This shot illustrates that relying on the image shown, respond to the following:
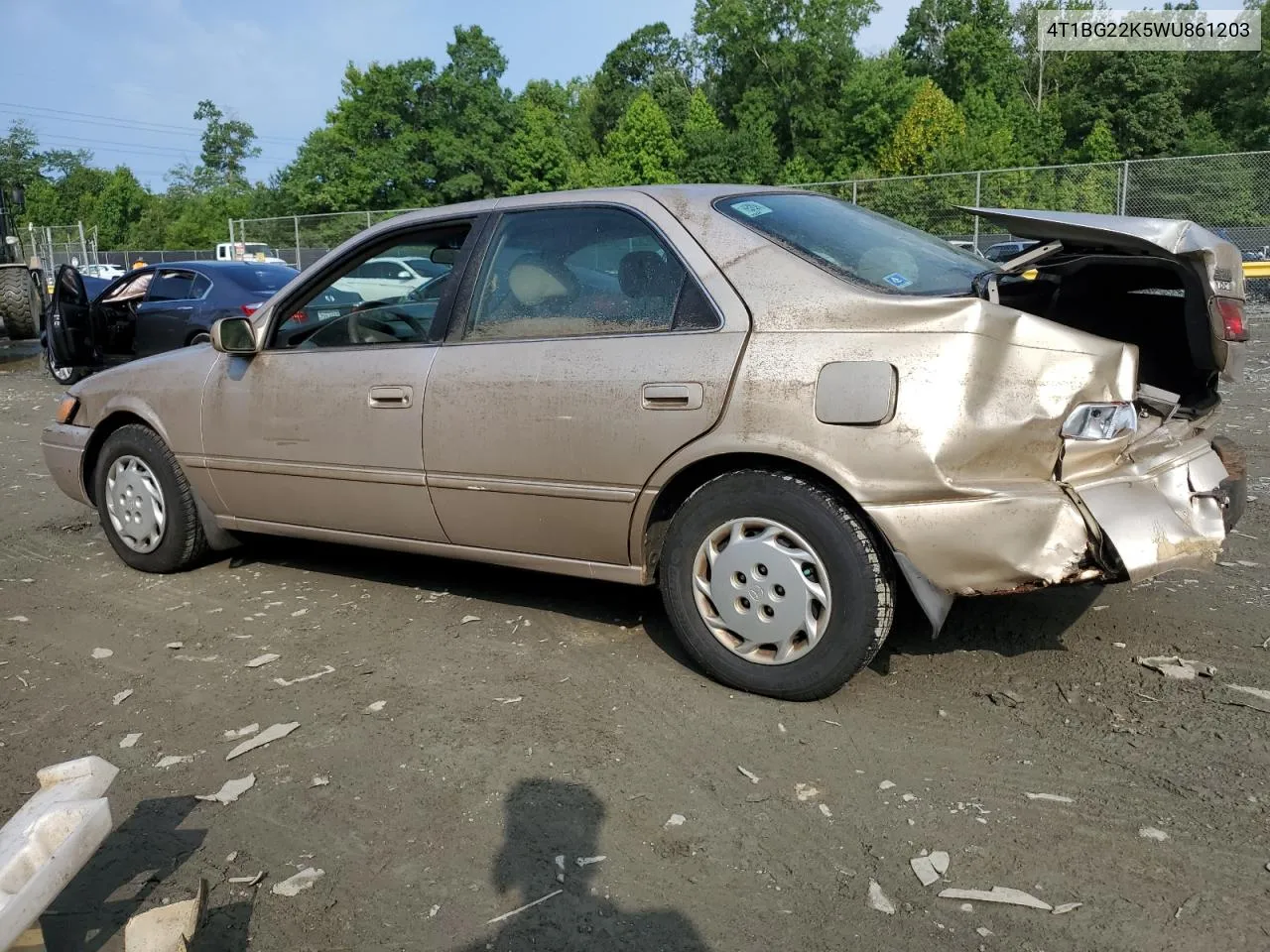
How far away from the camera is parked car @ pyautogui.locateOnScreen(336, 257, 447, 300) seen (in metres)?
4.49

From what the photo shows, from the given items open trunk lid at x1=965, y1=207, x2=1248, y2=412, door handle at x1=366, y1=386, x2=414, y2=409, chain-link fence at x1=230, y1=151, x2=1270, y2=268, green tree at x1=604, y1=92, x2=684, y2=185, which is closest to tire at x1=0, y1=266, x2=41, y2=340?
chain-link fence at x1=230, y1=151, x2=1270, y2=268

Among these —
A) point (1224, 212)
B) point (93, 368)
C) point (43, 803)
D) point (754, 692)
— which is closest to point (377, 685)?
point (754, 692)

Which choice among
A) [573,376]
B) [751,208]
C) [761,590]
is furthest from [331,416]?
[761,590]

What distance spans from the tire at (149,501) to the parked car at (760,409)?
517 mm

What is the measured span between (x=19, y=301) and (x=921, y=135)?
41.9 meters

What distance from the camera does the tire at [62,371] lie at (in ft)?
43.1

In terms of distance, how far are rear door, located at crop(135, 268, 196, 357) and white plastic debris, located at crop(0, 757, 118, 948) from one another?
37.8ft

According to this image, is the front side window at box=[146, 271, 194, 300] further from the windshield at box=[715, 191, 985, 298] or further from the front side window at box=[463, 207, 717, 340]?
the windshield at box=[715, 191, 985, 298]

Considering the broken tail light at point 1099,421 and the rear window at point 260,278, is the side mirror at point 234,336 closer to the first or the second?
the broken tail light at point 1099,421

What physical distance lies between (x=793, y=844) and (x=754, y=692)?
2.85 ft

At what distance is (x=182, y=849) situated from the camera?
2816 mm

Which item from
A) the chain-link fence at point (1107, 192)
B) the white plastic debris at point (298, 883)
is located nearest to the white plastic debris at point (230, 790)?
the white plastic debris at point (298, 883)

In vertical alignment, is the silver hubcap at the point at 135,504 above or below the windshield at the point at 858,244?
below

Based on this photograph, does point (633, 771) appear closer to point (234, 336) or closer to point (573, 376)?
point (573, 376)
